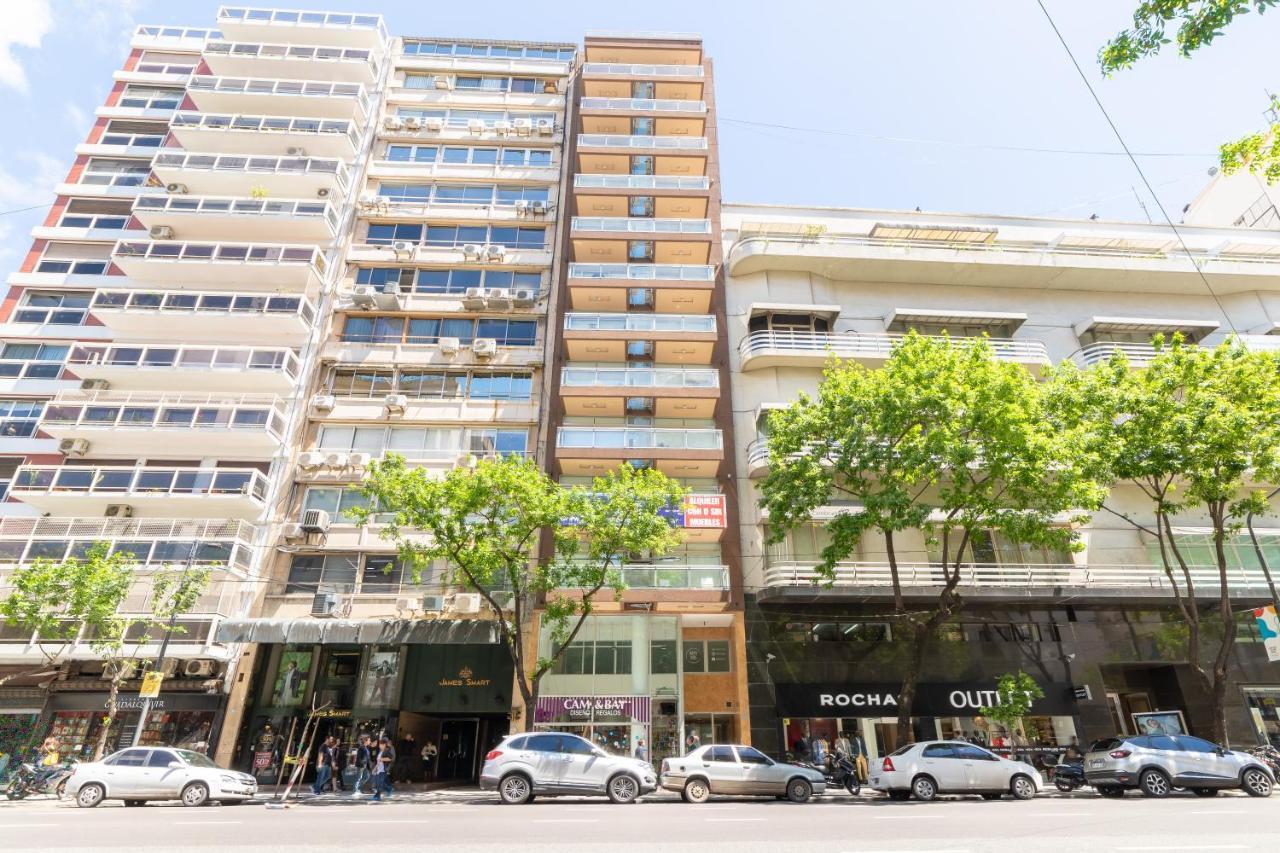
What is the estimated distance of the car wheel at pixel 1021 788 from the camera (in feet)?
50.2

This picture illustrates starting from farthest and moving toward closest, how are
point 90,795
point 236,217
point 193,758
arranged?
point 236,217, point 193,758, point 90,795

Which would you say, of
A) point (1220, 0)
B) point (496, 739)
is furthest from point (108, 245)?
point (1220, 0)

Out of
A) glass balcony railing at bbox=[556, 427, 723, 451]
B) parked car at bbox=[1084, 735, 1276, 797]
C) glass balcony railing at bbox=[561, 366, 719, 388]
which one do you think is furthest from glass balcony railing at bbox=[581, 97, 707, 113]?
parked car at bbox=[1084, 735, 1276, 797]

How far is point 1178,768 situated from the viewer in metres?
14.9

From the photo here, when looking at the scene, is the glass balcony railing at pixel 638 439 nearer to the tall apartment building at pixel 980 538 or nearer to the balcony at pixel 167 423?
the tall apartment building at pixel 980 538

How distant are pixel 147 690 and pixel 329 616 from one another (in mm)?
5873

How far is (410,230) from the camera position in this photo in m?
31.7

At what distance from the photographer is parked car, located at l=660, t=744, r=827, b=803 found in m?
14.9

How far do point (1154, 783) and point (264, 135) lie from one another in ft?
135

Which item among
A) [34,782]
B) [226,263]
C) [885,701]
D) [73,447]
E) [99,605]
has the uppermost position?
[226,263]

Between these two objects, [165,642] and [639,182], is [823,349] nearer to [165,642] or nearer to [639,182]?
[639,182]

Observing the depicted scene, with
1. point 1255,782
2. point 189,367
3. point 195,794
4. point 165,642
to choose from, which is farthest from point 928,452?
point 189,367

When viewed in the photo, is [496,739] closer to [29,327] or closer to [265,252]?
[265,252]

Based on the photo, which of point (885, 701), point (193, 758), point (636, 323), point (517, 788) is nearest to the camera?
point (517, 788)
